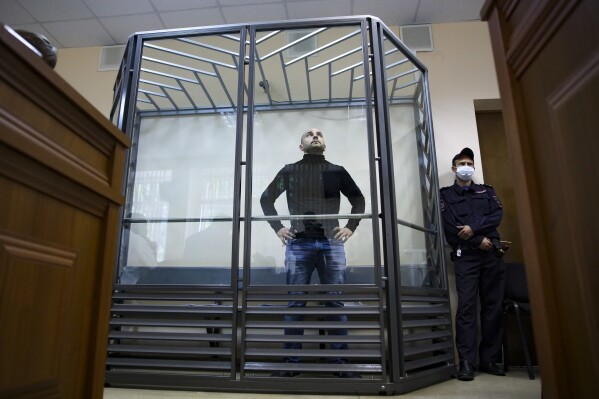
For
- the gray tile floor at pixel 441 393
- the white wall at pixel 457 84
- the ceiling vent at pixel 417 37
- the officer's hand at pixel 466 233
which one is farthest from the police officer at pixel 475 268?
the ceiling vent at pixel 417 37

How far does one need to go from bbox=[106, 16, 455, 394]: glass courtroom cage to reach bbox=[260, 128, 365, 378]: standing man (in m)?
0.04

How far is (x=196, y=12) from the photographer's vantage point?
379cm

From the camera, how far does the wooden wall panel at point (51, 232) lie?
67cm

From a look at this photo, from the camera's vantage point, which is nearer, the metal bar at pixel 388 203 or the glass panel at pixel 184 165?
the metal bar at pixel 388 203

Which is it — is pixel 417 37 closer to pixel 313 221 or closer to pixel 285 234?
pixel 313 221

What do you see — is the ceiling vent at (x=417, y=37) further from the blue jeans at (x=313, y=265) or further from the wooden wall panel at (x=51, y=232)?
the wooden wall panel at (x=51, y=232)

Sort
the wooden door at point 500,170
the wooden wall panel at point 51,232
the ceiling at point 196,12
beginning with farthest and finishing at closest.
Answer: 1. the ceiling at point 196,12
2. the wooden door at point 500,170
3. the wooden wall panel at point 51,232

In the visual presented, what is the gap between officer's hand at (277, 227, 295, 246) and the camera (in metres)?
2.38

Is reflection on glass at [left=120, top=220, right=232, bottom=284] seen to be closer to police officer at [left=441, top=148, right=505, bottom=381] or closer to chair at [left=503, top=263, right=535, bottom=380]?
police officer at [left=441, top=148, right=505, bottom=381]

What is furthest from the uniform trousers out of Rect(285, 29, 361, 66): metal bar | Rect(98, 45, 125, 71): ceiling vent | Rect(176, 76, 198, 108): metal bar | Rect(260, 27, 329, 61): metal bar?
Rect(98, 45, 125, 71): ceiling vent

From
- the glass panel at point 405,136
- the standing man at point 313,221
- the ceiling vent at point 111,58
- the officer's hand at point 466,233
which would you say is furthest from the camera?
the ceiling vent at point 111,58

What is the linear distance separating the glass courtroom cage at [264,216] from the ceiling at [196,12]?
98 centimetres

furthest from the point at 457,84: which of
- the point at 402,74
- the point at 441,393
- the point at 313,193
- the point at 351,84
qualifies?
the point at 441,393

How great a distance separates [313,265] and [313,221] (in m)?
0.26
